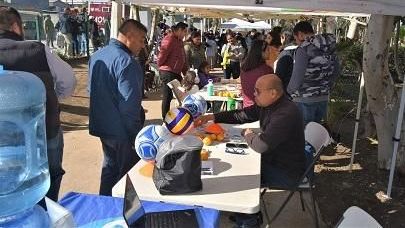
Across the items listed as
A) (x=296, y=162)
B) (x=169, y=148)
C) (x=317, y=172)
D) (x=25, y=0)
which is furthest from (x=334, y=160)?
(x=25, y=0)

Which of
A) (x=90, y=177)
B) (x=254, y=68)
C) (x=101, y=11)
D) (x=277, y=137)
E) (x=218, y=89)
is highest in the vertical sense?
(x=101, y=11)

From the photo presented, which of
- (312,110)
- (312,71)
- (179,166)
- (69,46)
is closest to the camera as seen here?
(179,166)

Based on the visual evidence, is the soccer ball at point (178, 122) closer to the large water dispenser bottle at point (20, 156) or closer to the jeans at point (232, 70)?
the large water dispenser bottle at point (20, 156)

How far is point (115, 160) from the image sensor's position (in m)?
3.52

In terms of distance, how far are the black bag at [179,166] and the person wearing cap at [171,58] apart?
4602mm

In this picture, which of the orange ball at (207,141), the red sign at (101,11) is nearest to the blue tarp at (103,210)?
the orange ball at (207,141)

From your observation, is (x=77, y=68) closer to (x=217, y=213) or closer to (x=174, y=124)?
(x=174, y=124)

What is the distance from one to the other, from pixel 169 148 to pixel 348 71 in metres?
7.91

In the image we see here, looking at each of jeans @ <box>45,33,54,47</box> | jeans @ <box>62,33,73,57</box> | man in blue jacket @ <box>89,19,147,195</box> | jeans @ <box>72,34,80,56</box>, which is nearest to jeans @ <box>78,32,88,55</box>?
jeans @ <box>72,34,80,56</box>

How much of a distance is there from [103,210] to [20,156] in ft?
1.52

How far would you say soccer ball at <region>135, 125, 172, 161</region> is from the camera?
250 centimetres

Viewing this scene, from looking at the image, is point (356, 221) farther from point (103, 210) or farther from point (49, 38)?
point (49, 38)

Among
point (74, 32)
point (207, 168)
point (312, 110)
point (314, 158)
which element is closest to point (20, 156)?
point (207, 168)

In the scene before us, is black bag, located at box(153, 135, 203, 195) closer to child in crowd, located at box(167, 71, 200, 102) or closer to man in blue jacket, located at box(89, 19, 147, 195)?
man in blue jacket, located at box(89, 19, 147, 195)
